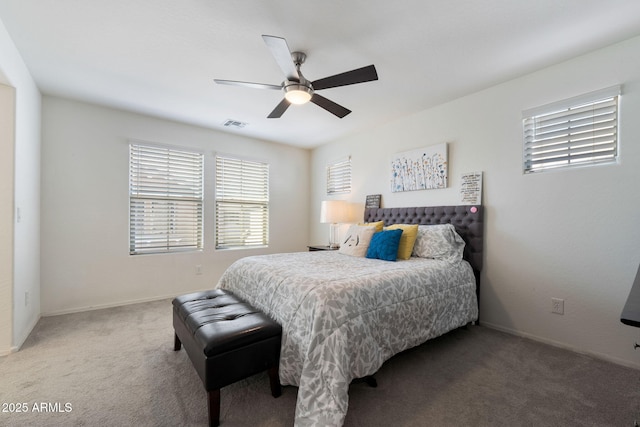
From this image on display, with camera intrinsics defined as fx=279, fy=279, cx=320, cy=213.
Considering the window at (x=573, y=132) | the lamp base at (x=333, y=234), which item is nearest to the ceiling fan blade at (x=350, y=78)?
the window at (x=573, y=132)

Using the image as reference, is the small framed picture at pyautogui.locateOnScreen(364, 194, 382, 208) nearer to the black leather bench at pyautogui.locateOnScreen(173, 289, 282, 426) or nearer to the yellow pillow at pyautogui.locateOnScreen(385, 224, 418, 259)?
the yellow pillow at pyautogui.locateOnScreen(385, 224, 418, 259)

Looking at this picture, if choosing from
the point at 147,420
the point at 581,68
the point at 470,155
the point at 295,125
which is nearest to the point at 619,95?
the point at 581,68

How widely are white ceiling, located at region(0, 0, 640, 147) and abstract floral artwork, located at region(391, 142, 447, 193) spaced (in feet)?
2.05

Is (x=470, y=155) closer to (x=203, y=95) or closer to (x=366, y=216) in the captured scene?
(x=366, y=216)

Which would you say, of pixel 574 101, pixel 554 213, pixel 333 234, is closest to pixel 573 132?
pixel 574 101

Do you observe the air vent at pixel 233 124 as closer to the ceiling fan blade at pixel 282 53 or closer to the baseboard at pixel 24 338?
the ceiling fan blade at pixel 282 53

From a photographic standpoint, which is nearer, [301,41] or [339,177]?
[301,41]

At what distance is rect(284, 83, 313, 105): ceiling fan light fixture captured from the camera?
2.11m

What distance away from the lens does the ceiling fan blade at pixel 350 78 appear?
191 cm

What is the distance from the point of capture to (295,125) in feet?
13.2

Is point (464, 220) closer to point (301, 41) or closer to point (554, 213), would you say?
point (554, 213)

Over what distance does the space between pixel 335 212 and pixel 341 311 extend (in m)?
2.57

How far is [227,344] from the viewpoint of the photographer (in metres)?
1.54

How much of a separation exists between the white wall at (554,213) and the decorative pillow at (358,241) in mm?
933
